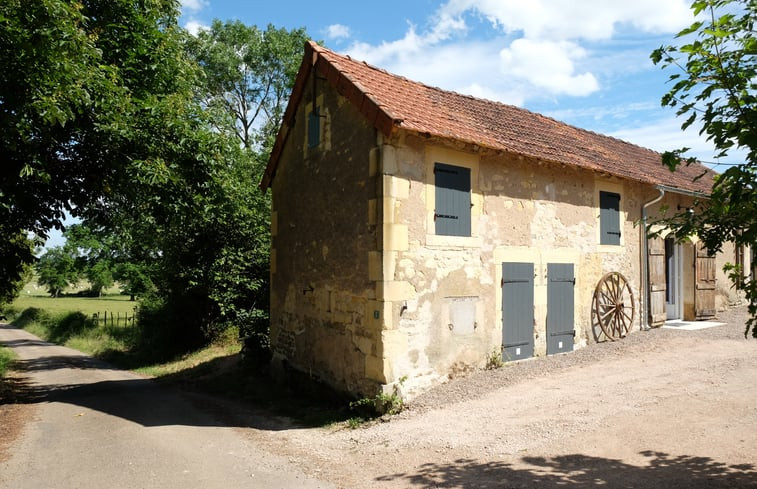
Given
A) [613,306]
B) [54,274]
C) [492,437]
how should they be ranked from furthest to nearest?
[54,274], [613,306], [492,437]

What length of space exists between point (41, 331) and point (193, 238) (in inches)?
892

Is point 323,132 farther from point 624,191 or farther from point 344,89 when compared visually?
point 624,191

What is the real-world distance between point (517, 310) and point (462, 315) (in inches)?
57.4

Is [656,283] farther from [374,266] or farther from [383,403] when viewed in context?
[383,403]

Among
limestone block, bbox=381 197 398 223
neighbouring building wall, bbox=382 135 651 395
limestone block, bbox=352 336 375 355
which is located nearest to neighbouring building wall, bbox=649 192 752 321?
neighbouring building wall, bbox=382 135 651 395

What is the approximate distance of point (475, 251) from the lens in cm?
894

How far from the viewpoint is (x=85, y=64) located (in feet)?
25.2

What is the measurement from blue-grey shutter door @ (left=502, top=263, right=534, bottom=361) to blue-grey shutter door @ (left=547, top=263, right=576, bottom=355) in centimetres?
54

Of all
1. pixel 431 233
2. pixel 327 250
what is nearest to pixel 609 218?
pixel 431 233

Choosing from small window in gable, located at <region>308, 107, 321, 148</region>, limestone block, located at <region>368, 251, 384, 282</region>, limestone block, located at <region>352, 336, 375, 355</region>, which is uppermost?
small window in gable, located at <region>308, 107, 321, 148</region>

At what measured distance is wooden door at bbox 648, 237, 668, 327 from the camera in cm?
1230

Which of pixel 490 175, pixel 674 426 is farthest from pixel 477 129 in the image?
pixel 674 426

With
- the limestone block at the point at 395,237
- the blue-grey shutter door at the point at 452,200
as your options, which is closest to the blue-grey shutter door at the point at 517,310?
the blue-grey shutter door at the point at 452,200

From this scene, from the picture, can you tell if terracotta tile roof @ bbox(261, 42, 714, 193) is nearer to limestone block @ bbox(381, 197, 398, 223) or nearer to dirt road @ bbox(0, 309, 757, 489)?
limestone block @ bbox(381, 197, 398, 223)
